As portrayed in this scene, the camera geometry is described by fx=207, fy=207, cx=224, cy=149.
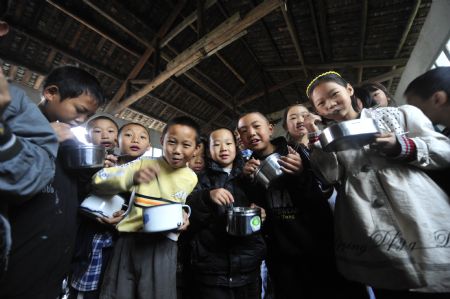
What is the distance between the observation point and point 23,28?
156 inches

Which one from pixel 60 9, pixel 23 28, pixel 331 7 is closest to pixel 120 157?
pixel 60 9

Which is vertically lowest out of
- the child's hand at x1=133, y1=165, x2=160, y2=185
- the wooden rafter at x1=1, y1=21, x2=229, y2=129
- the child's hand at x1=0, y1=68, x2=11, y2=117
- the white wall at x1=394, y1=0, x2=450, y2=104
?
the child's hand at x1=133, y1=165, x2=160, y2=185

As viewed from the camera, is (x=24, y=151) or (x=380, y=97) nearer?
(x=24, y=151)

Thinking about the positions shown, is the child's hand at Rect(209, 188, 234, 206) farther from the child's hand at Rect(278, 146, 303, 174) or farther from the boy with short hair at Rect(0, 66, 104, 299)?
the boy with short hair at Rect(0, 66, 104, 299)

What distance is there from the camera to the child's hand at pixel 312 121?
1.99 metres

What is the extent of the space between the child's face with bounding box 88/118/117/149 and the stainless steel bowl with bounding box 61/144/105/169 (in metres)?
1.23

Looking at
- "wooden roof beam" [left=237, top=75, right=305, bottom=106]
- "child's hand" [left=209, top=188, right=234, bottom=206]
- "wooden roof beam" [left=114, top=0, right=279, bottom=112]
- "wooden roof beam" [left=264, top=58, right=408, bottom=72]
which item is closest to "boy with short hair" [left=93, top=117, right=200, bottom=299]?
"child's hand" [left=209, top=188, right=234, bottom=206]

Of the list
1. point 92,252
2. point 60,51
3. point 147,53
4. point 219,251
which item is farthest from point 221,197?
point 60,51

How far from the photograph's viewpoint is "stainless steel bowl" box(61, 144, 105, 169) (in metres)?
1.07

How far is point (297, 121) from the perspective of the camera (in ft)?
7.53

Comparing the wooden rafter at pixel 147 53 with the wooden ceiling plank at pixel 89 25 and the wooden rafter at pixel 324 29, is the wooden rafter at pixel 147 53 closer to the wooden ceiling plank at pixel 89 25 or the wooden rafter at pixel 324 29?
the wooden ceiling plank at pixel 89 25

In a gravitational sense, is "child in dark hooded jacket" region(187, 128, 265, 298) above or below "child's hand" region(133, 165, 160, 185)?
below

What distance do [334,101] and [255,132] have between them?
0.61m

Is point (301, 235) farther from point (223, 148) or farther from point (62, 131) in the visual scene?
point (62, 131)
